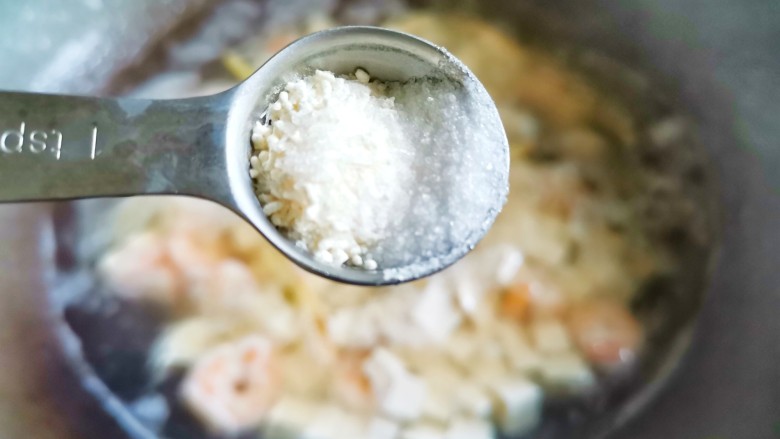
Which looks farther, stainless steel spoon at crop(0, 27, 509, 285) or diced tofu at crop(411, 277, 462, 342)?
diced tofu at crop(411, 277, 462, 342)

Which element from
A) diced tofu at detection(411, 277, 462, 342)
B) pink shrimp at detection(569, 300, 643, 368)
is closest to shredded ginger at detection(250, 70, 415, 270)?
diced tofu at detection(411, 277, 462, 342)

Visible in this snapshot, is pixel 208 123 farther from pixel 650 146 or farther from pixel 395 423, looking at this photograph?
pixel 650 146

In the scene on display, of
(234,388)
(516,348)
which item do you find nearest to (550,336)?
(516,348)

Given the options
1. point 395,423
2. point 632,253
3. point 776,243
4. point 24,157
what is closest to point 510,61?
point 632,253

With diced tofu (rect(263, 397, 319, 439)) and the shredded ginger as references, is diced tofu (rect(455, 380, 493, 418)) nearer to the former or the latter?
diced tofu (rect(263, 397, 319, 439))

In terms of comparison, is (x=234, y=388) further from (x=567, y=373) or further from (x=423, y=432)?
(x=567, y=373)
